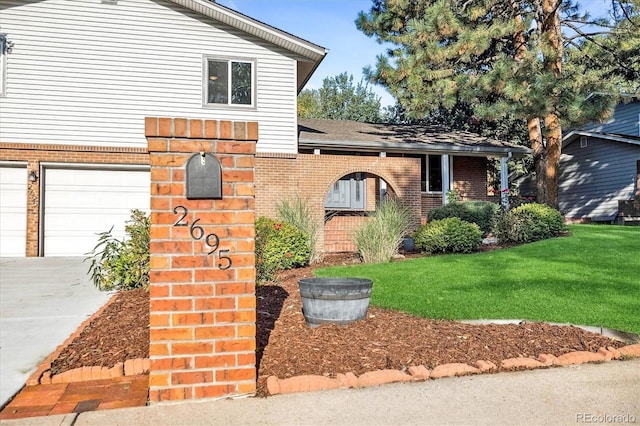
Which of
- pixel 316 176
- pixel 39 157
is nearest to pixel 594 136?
pixel 316 176

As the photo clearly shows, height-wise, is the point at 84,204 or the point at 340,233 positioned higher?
the point at 84,204

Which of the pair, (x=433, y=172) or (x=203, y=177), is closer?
(x=203, y=177)

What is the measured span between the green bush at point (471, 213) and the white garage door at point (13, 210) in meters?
11.0

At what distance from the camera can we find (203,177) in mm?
3139

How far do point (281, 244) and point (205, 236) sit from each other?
6311 millimetres

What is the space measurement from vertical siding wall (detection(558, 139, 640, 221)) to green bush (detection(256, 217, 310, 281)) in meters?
17.5

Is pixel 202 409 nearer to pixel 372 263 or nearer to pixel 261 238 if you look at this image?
pixel 261 238

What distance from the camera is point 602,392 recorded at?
10.7 feet

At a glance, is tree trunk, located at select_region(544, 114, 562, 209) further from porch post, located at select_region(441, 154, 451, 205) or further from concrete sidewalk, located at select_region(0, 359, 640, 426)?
concrete sidewalk, located at select_region(0, 359, 640, 426)

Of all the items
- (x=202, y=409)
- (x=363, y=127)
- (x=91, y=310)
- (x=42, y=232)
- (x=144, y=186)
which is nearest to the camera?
(x=202, y=409)

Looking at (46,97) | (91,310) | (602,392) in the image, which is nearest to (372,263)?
(91,310)

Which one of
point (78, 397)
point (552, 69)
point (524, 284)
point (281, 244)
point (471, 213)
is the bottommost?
point (78, 397)

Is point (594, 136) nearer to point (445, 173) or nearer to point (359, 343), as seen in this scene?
point (445, 173)

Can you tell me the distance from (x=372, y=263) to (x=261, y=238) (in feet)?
8.52
